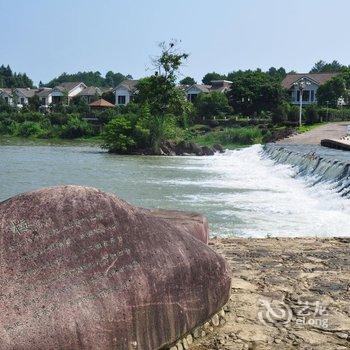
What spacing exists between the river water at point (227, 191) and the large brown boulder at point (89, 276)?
6549 millimetres

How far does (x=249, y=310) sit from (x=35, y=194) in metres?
1.96

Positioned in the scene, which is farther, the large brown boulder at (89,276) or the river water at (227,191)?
the river water at (227,191)

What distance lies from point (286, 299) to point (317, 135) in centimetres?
3224

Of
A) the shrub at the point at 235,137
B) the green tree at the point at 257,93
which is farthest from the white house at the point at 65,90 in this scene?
the shrub at the point at 235,137

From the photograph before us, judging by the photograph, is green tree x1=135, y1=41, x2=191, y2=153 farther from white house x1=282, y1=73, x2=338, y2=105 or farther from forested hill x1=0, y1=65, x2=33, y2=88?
forested hill x1=0, y1=65, x2=33, y2=88

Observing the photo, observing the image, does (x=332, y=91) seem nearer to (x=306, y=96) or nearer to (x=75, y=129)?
(x=306, y=96)

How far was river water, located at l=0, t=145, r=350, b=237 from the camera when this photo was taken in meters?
11.0

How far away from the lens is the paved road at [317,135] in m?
32.9

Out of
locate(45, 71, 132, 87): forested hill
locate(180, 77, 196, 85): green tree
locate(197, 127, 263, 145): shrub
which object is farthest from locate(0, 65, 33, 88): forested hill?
locate(197, 127, 263, 145): shrub

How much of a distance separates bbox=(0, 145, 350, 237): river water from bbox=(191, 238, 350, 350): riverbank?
3.70 m

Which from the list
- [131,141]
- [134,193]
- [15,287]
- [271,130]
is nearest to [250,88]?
[271,130]

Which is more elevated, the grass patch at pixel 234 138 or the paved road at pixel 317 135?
the paved road at pixel 317 135

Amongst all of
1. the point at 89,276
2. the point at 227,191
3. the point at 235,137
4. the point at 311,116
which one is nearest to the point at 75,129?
the point at 235,137

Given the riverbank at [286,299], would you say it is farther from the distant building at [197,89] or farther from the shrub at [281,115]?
the distant building at [197,89]
